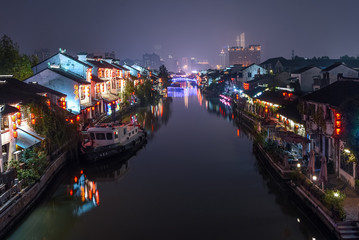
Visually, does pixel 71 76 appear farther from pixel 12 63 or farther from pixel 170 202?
pixel 170 202

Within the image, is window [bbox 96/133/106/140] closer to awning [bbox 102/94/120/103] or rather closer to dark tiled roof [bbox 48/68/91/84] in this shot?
dark tiled roof [bbox 48/68/91/84]

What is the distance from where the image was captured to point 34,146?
883 inches

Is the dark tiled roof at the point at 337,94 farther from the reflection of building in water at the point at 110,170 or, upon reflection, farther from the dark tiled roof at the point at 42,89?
the dark tiled roof at the point at 42,89

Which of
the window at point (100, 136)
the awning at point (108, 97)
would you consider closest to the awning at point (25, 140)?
the window at point (100, 136)

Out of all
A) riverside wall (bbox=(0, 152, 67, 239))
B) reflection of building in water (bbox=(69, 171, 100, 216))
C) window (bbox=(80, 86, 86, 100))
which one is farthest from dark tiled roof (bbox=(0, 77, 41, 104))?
window (bbox=(80, 86, 86, 100))

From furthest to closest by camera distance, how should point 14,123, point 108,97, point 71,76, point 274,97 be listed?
point 108,97 < point 274,97 < point 71,76 < point 14,123

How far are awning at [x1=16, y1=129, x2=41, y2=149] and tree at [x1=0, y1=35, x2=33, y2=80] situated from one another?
20.3m

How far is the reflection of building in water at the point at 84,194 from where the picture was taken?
19.3 m

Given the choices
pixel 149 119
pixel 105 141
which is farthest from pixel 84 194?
pixel 149 119

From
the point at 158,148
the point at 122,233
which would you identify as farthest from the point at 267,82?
the point at 122,233

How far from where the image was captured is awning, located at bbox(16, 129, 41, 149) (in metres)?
21.7

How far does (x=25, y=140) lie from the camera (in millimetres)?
22141

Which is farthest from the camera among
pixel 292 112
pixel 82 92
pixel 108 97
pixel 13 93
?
pixel 108 97

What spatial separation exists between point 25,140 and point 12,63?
24392 millimetres
